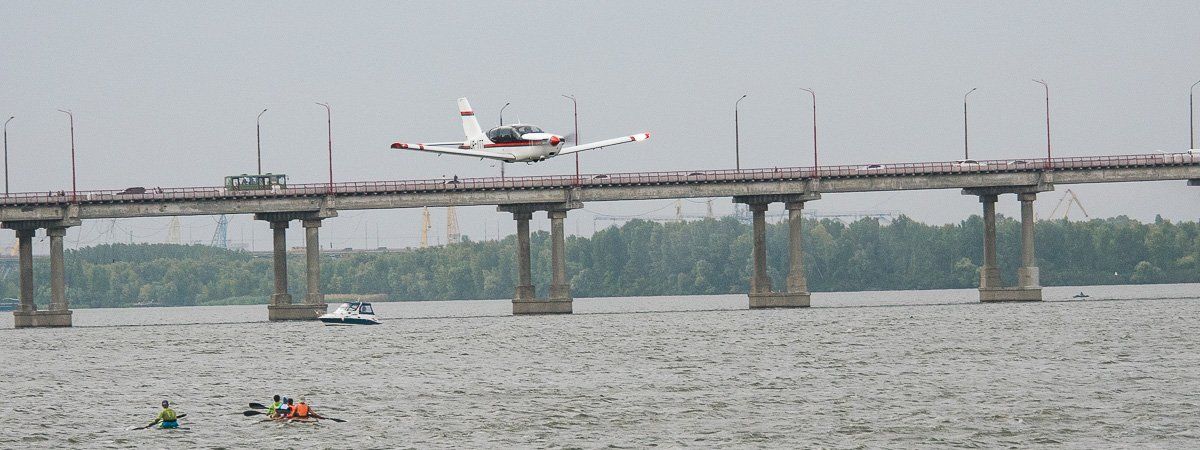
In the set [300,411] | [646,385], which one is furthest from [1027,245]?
[300,411]

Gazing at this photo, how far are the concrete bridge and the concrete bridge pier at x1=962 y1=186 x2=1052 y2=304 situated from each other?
27 cm

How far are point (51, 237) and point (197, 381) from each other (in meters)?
76.9

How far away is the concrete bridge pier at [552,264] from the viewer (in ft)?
536

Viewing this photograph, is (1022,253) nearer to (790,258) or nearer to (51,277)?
(790,258)

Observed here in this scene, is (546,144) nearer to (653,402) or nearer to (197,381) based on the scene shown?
(197,381)

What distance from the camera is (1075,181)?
163750mm

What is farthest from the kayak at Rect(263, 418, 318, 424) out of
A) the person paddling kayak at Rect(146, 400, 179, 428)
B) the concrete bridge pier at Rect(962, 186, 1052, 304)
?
the concrete bridge pier at Rect(962, 186, 1052, 304)

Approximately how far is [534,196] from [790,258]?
79.5 feet

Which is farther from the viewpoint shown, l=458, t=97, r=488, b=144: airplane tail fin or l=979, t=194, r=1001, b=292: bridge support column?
l=979, t=194, r=1001, b=292: bridge support column

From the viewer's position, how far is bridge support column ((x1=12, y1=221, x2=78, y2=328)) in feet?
529

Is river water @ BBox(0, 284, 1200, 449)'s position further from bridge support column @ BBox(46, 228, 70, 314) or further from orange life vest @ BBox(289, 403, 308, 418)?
bridge support column @ BBox(46, 228, 70, 314)

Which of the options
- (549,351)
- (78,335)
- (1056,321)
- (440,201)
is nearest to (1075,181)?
(1056,321)

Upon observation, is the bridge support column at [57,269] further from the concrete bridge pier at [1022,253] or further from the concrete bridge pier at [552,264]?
the concrete bridge pier at [1022,253]

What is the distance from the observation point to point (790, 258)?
16538 cm
